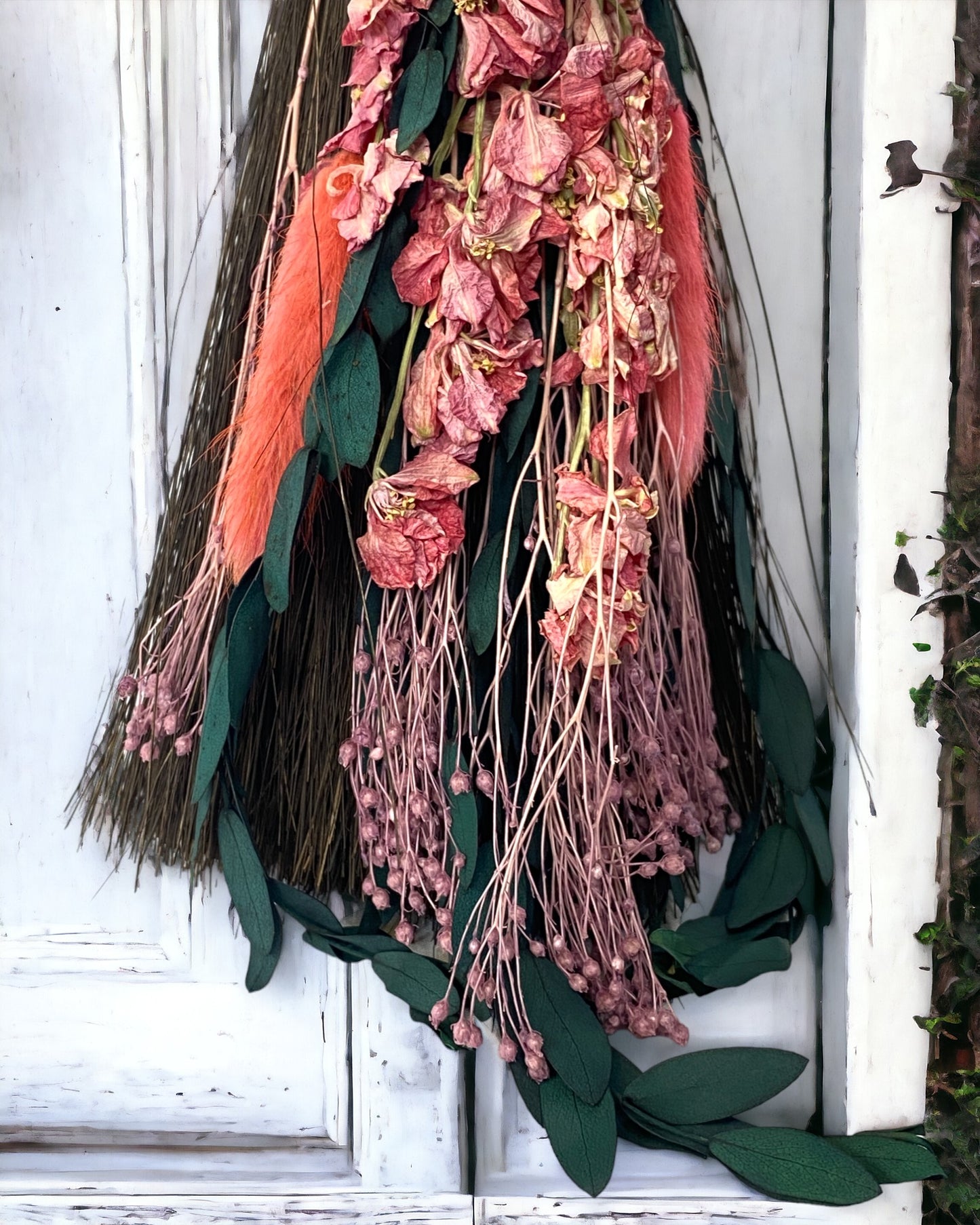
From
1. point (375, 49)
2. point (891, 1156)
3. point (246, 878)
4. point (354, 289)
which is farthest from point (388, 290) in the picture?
point (891, 1156)

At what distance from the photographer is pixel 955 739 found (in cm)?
→ 57

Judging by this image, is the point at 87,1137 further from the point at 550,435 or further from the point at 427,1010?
the point at 550,435

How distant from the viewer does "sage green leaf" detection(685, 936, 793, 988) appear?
0.56m

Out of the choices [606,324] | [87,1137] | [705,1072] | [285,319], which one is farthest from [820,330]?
[87,1137]

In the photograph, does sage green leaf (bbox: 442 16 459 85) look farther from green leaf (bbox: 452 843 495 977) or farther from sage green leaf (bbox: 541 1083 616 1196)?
sage green leaf (bbox: 541 1083 616 1196)

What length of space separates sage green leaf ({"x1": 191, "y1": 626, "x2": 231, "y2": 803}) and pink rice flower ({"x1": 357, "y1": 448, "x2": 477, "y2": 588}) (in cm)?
11

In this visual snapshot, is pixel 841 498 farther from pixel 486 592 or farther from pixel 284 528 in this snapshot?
pixel 284 528

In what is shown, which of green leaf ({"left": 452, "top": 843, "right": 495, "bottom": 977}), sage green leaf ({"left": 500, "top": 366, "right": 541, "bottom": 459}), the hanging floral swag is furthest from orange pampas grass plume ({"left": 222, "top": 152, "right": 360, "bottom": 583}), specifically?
green leaf ({"left": 452, "top": 843, "right": 495, "bottom": 977})

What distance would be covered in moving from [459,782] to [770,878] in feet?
0.73

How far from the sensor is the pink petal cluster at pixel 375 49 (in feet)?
1.58

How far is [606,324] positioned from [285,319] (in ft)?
0.60

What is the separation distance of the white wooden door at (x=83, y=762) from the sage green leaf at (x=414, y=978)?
45 mm

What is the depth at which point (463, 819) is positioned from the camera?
521 mm

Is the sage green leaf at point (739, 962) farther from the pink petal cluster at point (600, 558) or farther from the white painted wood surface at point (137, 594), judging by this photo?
the pink petal cluster at point (600, 558)
